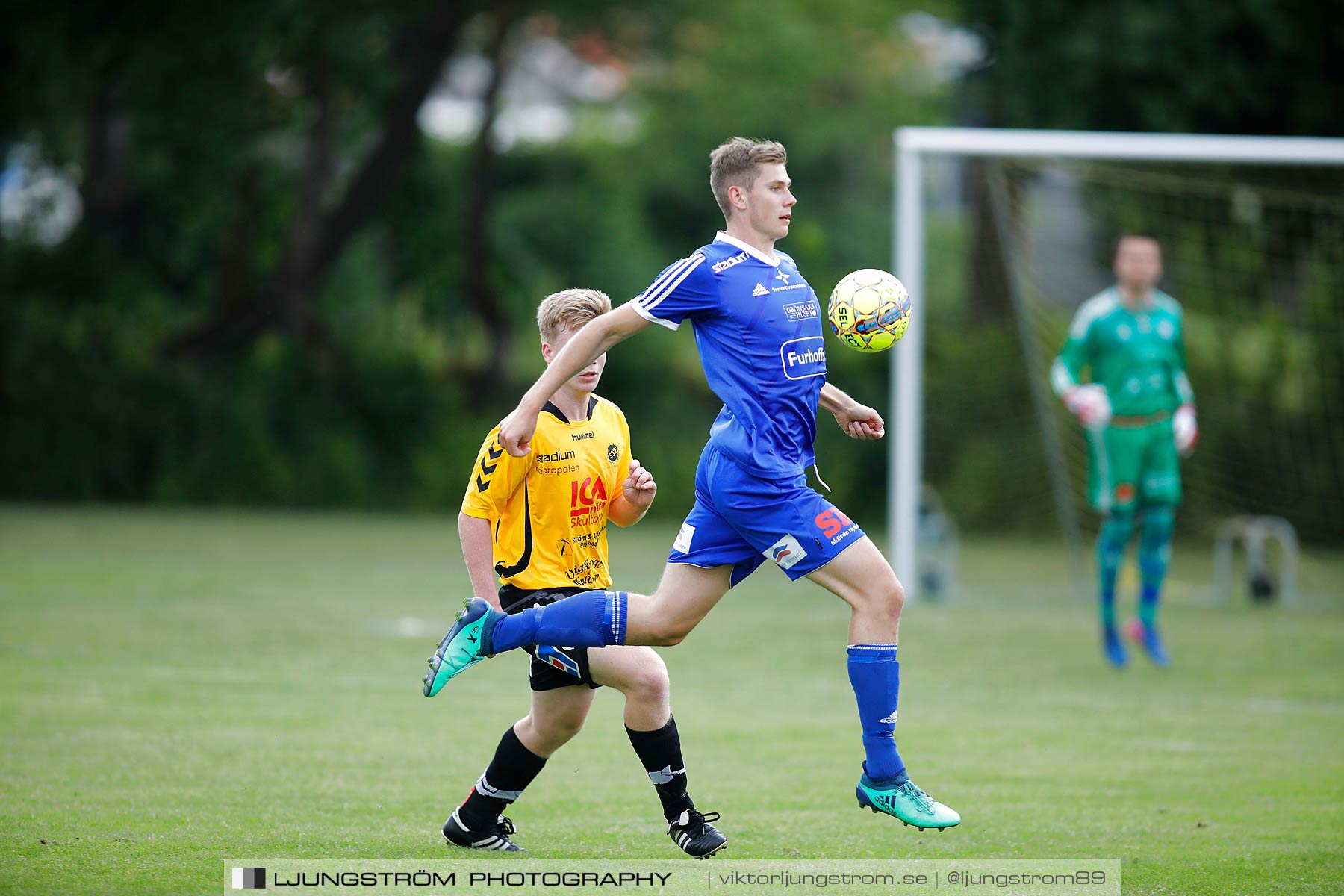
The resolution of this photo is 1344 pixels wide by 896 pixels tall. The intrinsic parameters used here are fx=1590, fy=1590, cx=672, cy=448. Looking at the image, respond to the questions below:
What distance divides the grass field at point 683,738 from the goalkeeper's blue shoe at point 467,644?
57cm

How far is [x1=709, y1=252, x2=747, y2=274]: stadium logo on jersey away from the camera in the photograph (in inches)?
203

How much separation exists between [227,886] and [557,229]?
23.9 m

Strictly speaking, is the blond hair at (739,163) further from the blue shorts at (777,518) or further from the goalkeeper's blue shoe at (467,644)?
the goalkeeper's blue shoe at (467,644)

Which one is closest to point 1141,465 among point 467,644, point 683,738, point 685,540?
point 683,738

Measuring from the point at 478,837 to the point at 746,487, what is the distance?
1440 mm

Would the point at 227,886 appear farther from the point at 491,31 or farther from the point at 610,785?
the point at 491,31

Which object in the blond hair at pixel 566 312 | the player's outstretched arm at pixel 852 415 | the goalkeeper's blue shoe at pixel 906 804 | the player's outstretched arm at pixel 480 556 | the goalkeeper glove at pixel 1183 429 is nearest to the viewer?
the goalkeeper's blue shoe at pixel 906 804

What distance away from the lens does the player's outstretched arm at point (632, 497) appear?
5273mm

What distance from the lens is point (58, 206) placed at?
972 inches

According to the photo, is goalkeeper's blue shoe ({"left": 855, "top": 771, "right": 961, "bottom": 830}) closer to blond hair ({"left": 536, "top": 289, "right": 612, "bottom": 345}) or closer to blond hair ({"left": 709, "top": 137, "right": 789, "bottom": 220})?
blond hair ({"left": 536, "top": 289, "right": 612, "bottom": 345})

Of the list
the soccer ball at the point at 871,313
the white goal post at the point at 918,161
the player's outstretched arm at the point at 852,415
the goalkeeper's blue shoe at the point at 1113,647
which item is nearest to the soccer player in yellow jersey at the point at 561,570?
the player's outstretched arm at the point at 852,415

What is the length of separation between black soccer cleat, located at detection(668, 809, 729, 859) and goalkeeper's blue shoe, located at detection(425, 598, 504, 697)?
82 centimetres

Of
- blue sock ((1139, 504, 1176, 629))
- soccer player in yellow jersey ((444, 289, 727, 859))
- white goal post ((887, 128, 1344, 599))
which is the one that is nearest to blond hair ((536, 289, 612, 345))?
soccer player in yellow jersey ((444, 289, 727, 859))

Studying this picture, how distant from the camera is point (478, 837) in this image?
518 centimetres
